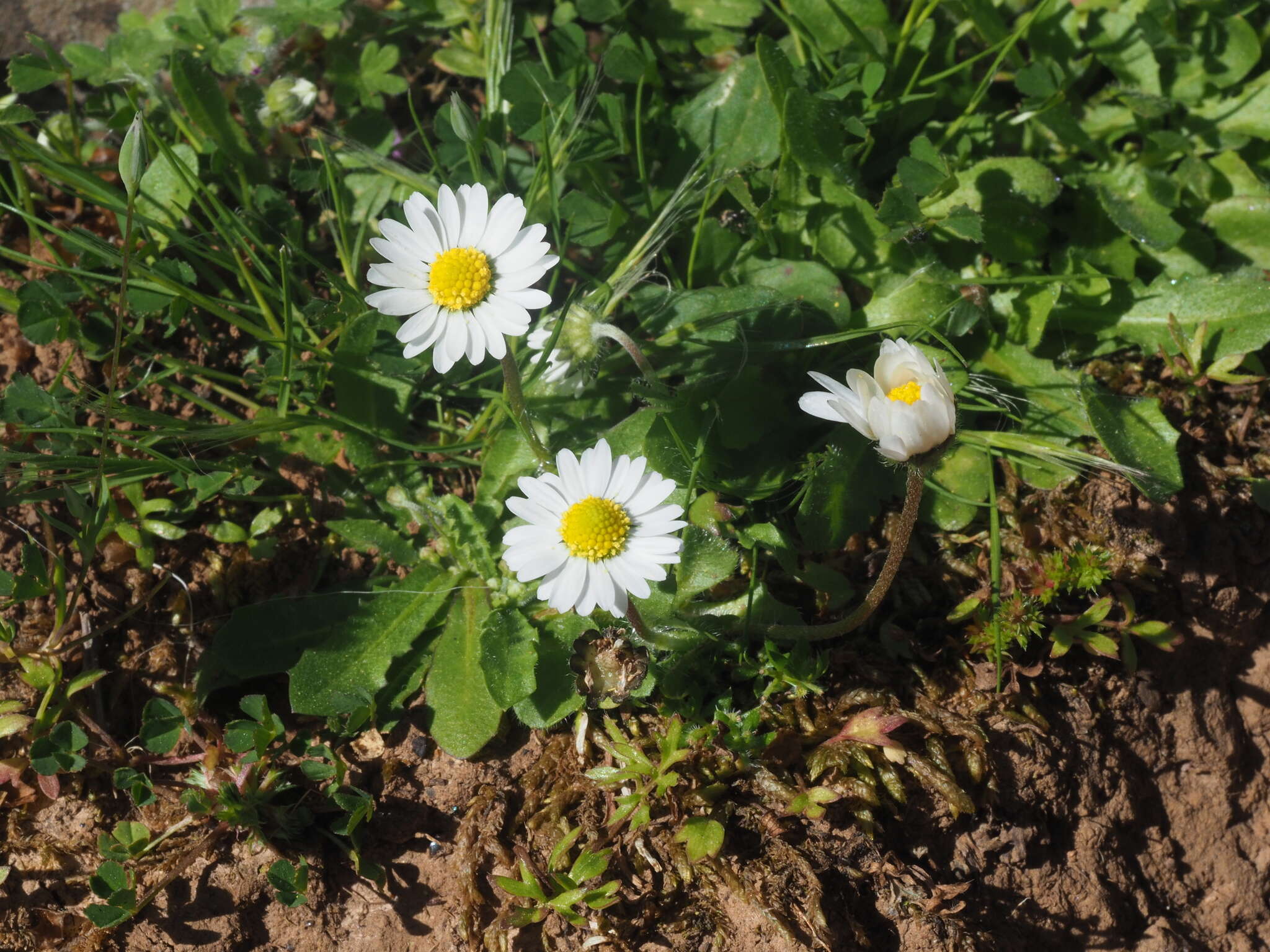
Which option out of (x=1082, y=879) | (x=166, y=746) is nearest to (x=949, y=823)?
(x=1082, y=879)

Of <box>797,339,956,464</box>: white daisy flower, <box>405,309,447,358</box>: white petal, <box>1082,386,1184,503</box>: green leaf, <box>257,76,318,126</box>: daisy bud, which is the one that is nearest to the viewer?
<box>797,339,956,464</box>: white daisy flower

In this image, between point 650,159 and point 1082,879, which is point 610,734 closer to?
point 1082,879

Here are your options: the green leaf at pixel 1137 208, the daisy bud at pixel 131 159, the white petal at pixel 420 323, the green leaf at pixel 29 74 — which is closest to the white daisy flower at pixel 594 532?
the white petal at pixel 420 323

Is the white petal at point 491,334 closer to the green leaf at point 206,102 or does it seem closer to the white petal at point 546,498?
the white petal at point 546,498

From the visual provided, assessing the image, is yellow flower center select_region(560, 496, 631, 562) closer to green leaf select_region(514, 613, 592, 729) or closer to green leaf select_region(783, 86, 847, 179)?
green leaf select_region(514, 613, 592, 729)

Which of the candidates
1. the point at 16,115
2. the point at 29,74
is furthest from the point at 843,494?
the point at 29,74

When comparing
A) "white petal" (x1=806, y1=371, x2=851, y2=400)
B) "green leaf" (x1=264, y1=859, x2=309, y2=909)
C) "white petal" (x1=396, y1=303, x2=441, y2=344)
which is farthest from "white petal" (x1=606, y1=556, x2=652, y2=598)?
"green leaf" (x1=264, y1=859, x2=309, y2=909)

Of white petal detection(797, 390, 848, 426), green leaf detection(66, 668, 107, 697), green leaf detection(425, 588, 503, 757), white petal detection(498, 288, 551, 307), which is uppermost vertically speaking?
white petal detection(498, 288, 551, 307)
